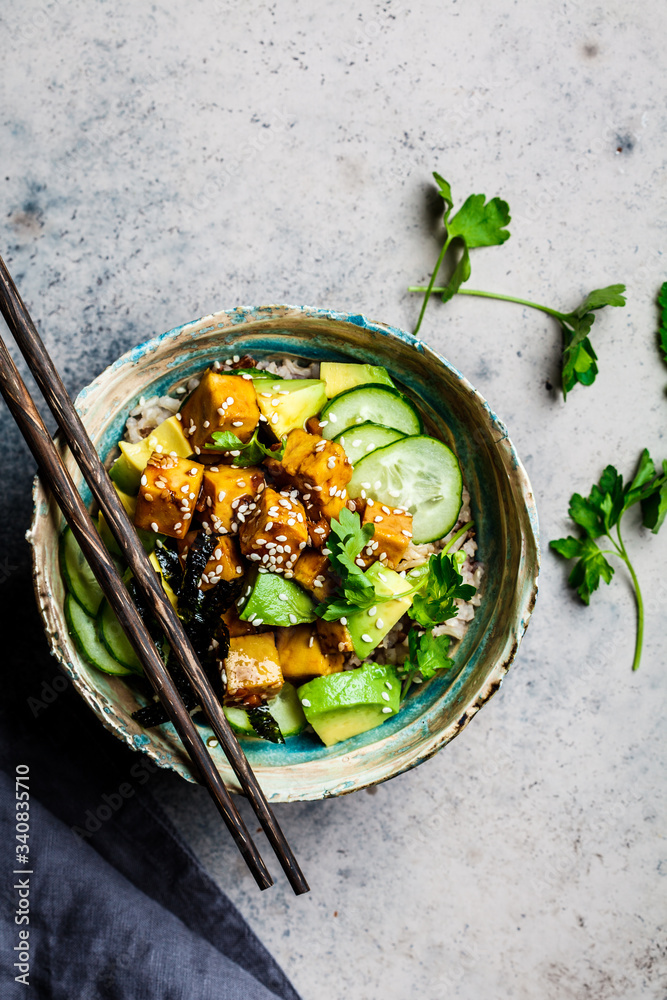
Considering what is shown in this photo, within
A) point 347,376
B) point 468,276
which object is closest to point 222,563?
point 347,376

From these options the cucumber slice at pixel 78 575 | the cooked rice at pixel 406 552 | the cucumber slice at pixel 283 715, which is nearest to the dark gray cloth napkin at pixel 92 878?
the cucumber slice at pixel 78 575

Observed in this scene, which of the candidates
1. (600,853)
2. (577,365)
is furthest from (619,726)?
(577,365)

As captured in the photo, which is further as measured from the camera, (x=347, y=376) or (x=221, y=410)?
(x=347, y=376)

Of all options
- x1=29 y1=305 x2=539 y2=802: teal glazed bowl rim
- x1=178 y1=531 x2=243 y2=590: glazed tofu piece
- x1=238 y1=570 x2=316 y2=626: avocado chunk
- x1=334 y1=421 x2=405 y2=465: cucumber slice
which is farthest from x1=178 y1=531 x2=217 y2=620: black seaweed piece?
x1=334 y1=421 x2=405 y2=465: cucumber slice

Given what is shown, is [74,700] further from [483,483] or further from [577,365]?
[577,365]

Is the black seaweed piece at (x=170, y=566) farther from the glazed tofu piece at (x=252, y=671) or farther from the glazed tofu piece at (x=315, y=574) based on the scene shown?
the glazed tofu piece at (x=315, y=574)

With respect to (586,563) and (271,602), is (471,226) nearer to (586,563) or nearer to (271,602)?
(586,563)
